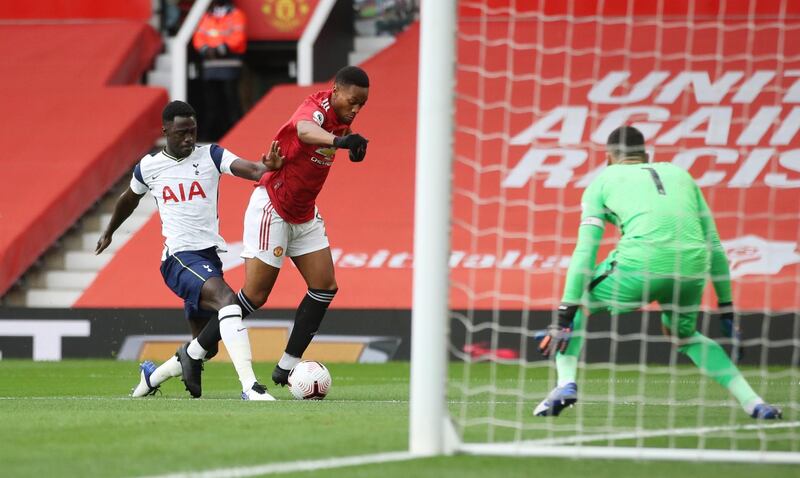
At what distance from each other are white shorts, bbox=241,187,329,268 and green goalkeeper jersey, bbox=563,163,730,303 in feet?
8.80

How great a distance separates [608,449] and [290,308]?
9.24m

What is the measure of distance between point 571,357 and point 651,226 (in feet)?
2.65

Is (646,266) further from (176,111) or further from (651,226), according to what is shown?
(176,111)

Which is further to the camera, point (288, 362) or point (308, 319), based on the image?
point (308, 319)

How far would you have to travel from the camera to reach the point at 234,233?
1600 cm

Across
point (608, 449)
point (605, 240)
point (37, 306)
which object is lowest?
point (37, 306)

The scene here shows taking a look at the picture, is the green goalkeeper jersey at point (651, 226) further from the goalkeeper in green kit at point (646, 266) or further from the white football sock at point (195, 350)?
the white football sock at point (195, 350)

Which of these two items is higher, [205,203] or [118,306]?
[205,203]

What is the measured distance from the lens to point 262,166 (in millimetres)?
8688

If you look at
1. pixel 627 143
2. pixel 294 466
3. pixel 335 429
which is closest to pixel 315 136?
pixel 627 143

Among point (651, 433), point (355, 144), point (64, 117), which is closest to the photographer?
point (651, 433)

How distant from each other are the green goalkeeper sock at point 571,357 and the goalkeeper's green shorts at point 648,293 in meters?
0.13

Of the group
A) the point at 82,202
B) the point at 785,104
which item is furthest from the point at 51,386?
the point at 785,104

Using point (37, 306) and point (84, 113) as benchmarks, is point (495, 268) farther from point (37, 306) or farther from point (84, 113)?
point (84, 113)
